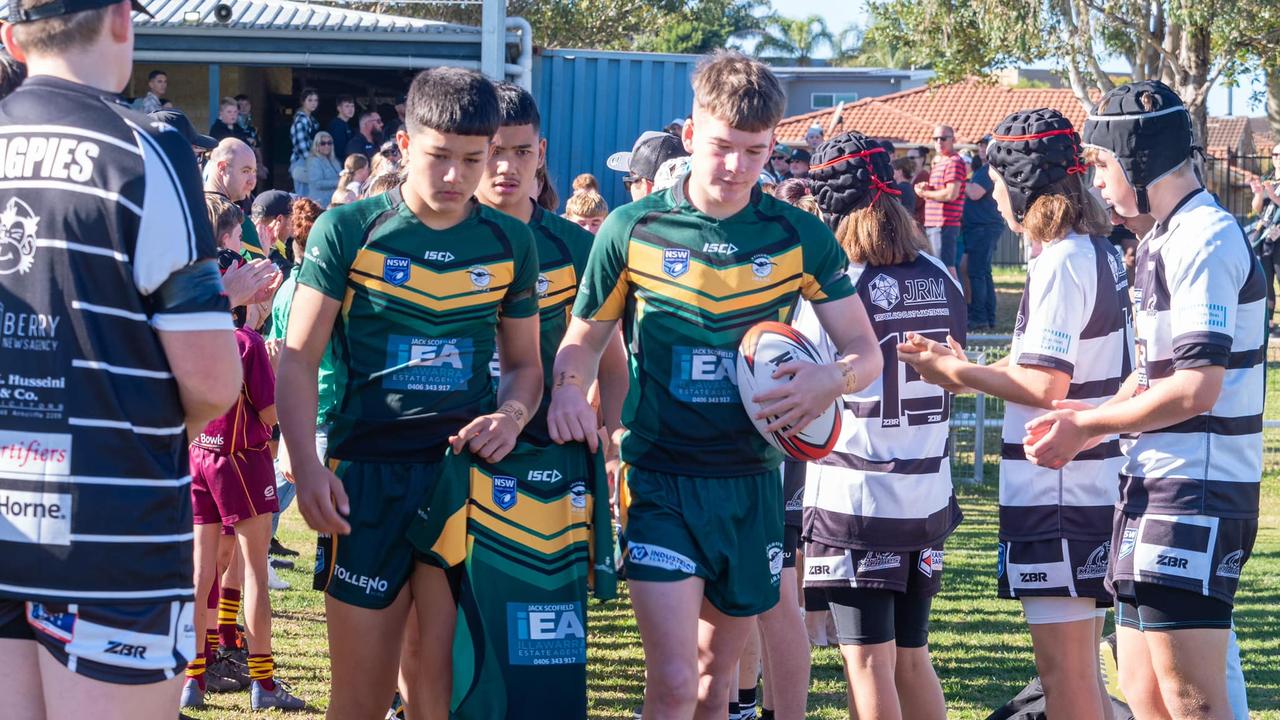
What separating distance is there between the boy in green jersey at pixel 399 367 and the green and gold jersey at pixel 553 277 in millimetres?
676

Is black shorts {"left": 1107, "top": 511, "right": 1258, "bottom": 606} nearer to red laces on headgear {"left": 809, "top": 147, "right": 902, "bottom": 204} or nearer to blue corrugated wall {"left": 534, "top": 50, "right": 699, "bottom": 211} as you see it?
red laces on headgear {"left": 809, "top": 147, "right": 902, "bottom": 204}

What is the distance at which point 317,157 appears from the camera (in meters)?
16.5

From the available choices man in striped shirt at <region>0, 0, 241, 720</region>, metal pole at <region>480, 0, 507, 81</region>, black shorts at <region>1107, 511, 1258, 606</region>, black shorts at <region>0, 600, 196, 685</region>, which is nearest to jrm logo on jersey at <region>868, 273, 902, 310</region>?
black shorts at <region>1107, 511, 1258, 606</region>

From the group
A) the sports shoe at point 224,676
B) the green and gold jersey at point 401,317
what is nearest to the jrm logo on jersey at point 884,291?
the green and gold jersey at point 401,317

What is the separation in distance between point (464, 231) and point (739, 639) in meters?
1.53

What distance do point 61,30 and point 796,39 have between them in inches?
3090

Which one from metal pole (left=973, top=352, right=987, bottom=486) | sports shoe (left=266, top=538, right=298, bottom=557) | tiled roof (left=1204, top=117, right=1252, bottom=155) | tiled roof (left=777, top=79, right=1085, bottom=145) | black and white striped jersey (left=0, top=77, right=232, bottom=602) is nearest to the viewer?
black and white striped jersey (left=0, top=77, right=232, bottom=602)

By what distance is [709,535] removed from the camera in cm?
402

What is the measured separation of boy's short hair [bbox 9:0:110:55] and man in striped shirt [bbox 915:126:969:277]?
1652cm

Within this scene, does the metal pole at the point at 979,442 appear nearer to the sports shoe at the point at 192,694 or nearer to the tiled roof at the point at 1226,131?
the sports shoe at the point at 192,694

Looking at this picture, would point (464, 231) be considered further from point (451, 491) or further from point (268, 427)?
point (268, 427)

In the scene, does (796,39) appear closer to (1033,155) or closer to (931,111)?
(931,111)

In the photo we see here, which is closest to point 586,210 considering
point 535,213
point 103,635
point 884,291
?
point 535,213

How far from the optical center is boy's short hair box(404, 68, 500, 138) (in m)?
3.92
